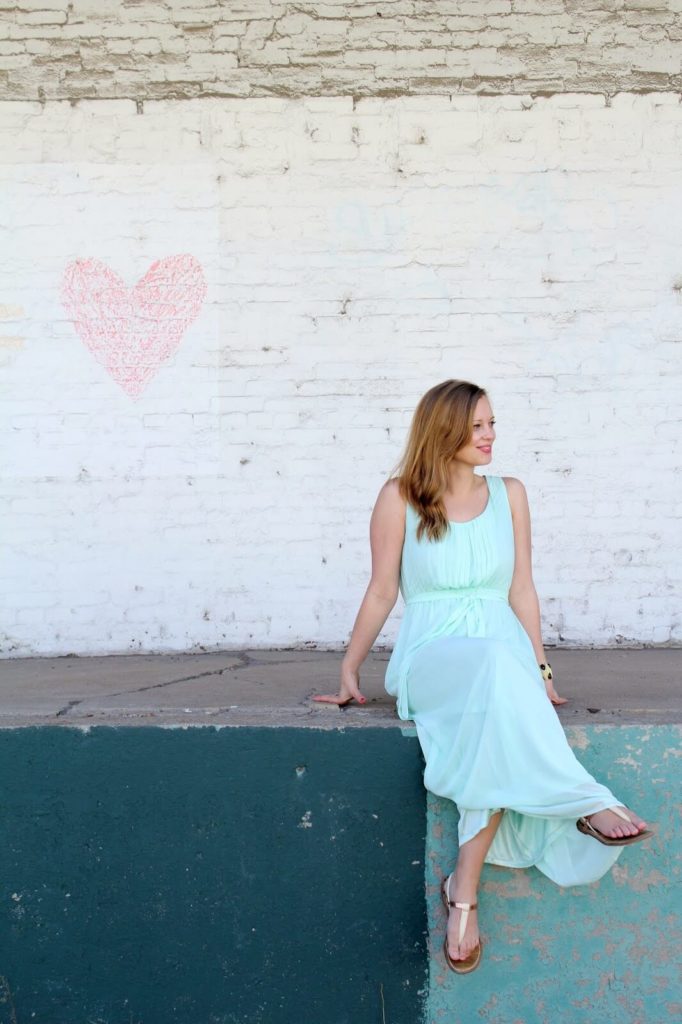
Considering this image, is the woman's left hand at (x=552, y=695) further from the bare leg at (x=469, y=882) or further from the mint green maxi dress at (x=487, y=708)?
the bare leg at (x=469, y=882)

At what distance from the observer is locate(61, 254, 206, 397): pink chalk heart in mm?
5734

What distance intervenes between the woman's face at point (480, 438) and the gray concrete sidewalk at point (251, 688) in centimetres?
83

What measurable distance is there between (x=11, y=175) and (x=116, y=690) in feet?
9.29

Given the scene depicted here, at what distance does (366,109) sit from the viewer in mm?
5742

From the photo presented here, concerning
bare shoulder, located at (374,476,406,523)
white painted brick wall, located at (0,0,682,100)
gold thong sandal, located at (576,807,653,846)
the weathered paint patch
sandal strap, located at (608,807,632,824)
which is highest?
white painted brick wall, located at (0,0,682,100)

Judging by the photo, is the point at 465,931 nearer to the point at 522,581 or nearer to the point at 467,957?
the point at 467,957

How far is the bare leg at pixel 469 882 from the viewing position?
10.7 feet

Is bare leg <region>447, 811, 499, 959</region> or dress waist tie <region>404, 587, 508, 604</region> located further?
dress waist tie <region>404, 587, 508, 604</region>

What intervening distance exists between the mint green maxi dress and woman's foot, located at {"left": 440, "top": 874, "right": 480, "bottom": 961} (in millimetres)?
148

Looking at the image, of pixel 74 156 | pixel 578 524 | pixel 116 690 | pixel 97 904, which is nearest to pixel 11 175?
pixel 74 156

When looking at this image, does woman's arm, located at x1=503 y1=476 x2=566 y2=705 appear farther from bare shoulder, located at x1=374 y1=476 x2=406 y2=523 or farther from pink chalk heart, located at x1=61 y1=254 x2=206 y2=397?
pink chalk heart, located at x1=61 y1=254 x2=206 y2=397

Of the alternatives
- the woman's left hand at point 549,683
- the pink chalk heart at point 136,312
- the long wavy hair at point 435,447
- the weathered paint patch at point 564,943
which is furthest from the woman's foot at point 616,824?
the pink chalk heart at point 136,312

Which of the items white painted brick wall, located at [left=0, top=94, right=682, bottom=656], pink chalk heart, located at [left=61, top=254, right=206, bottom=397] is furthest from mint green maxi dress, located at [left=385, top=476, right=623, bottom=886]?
pink chalk heart, located at [left=61, top=254, right=206, bottom=397]

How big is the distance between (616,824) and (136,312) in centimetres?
367
